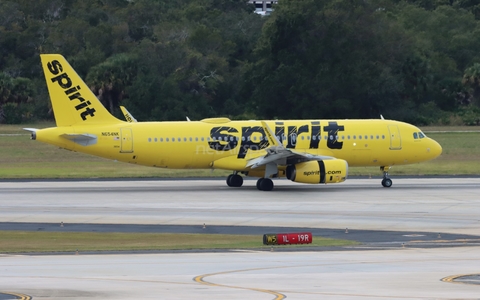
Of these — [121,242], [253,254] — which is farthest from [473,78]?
[253,254]

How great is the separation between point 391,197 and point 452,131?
51772 millimetres

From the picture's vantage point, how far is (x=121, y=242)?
30.0 m

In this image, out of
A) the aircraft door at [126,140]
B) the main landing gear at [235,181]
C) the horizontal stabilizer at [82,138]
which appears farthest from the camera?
the main landing gear at [235,181]

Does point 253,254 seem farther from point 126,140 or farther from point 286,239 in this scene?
point 126,140

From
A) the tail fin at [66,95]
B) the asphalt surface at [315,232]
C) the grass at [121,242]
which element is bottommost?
the grass at [121,242]

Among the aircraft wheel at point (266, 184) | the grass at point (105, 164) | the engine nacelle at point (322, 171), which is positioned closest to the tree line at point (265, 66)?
the grass at point (105, 164)

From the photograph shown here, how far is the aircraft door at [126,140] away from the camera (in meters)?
46.7

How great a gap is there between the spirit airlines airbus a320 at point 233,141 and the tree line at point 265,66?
144 feet

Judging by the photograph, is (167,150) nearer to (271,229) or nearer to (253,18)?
(271,229)

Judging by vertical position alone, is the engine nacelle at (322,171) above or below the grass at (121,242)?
above

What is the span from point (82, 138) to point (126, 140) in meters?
2.26

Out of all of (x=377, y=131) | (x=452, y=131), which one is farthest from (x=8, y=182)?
(x=452, y=131)

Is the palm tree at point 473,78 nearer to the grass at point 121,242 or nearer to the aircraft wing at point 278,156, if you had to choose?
the aircraft wing at point 278,156

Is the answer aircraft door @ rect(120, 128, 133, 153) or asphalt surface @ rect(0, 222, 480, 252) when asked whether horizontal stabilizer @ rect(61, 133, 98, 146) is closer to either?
aircraft door @ rect(120, 128, 133, 153)
